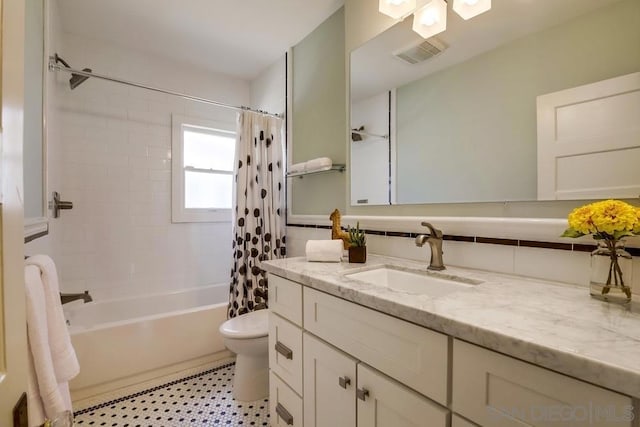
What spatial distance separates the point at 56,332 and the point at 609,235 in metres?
1.60

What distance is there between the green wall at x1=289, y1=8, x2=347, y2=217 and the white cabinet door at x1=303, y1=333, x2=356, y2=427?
1.04m

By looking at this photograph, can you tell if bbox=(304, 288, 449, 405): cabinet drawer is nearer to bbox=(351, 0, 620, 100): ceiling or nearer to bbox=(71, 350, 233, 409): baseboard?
bbox=(351, 0, 620, 100): ceiling

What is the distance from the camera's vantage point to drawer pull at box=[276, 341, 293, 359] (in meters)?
1.28

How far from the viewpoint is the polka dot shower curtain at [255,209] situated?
7.32 feet

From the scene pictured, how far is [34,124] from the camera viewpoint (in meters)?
1.28

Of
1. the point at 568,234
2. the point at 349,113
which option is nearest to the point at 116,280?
the point at 349,113

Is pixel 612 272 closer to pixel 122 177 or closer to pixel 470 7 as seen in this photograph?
pixel 470 7

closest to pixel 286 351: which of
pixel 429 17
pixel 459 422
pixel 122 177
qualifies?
pixel 459 422

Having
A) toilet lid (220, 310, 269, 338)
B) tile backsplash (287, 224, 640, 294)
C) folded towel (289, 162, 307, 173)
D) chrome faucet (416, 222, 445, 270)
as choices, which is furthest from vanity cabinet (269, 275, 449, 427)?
folded towel (289, 162, 307, 173)

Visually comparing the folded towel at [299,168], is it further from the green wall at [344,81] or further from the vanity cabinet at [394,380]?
the vanity cabinet at [394,380]

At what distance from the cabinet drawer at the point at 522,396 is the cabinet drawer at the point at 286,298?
68 centimetres

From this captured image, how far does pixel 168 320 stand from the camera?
6.40ft

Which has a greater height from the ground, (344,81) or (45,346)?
(344,81)

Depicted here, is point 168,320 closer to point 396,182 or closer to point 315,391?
point 315,391
